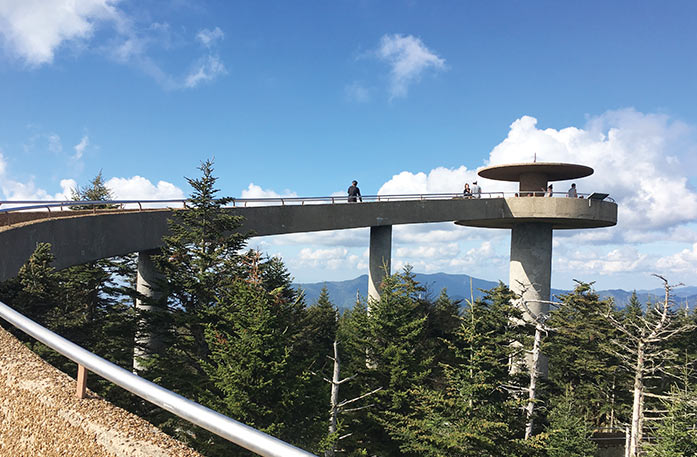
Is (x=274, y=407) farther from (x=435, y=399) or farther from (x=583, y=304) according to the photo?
(x=583, y=304)

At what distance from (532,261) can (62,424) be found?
31.5 m

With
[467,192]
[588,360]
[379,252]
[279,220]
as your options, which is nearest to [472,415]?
[379,252]

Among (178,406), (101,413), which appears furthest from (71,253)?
(178,406)

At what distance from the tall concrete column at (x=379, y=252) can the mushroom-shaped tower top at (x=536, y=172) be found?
32.7ft

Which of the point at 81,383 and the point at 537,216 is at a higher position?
the point at 537,216

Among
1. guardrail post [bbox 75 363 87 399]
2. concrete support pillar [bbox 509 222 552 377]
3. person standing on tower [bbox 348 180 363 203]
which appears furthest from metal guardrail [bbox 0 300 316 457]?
concrete support pillar [bbox 509 222 552 377]

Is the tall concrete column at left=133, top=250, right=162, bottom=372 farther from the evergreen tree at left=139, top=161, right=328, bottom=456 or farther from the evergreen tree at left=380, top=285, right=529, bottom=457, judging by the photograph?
the evergreen tree at left=380, top=285, right=529, bottom=457

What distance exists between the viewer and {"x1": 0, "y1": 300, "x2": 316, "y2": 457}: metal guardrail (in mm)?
2285

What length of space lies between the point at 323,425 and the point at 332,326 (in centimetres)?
2567

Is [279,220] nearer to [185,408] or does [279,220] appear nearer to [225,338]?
[225,338]

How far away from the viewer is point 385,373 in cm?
2138

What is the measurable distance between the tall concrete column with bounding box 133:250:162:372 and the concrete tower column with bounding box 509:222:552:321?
22.0 m

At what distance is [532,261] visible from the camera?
31516 millimetres

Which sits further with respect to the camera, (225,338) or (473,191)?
(473,191)
